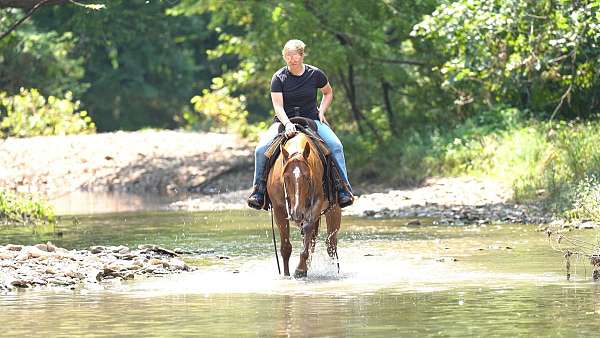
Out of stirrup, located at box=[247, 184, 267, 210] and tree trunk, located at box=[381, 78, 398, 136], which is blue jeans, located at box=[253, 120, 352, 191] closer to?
stirrup, located at box=[247, 184, 267, 210]

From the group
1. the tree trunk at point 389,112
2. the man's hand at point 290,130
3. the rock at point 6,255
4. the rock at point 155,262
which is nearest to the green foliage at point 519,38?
the tree trunk at point 389,112

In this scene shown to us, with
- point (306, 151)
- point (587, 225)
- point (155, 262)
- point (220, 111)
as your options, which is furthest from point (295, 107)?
point (220, 111)

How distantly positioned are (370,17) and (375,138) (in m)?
2.96

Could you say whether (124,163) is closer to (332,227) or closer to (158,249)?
(158,249)

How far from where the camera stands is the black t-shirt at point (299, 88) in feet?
50.5

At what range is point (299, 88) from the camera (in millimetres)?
15422

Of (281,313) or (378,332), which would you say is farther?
(281,313)

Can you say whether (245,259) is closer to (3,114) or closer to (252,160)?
(252,160)

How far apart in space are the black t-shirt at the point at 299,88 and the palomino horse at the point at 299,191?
578mm

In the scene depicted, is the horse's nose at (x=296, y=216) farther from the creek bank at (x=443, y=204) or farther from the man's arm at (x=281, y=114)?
the creek bank at (x=443, y=204)

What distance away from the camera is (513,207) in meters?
23.1

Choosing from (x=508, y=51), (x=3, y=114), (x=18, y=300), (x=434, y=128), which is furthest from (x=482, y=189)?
(x=3, y=114)

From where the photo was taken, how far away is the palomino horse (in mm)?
14375

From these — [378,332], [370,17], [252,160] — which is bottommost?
[378,332]
